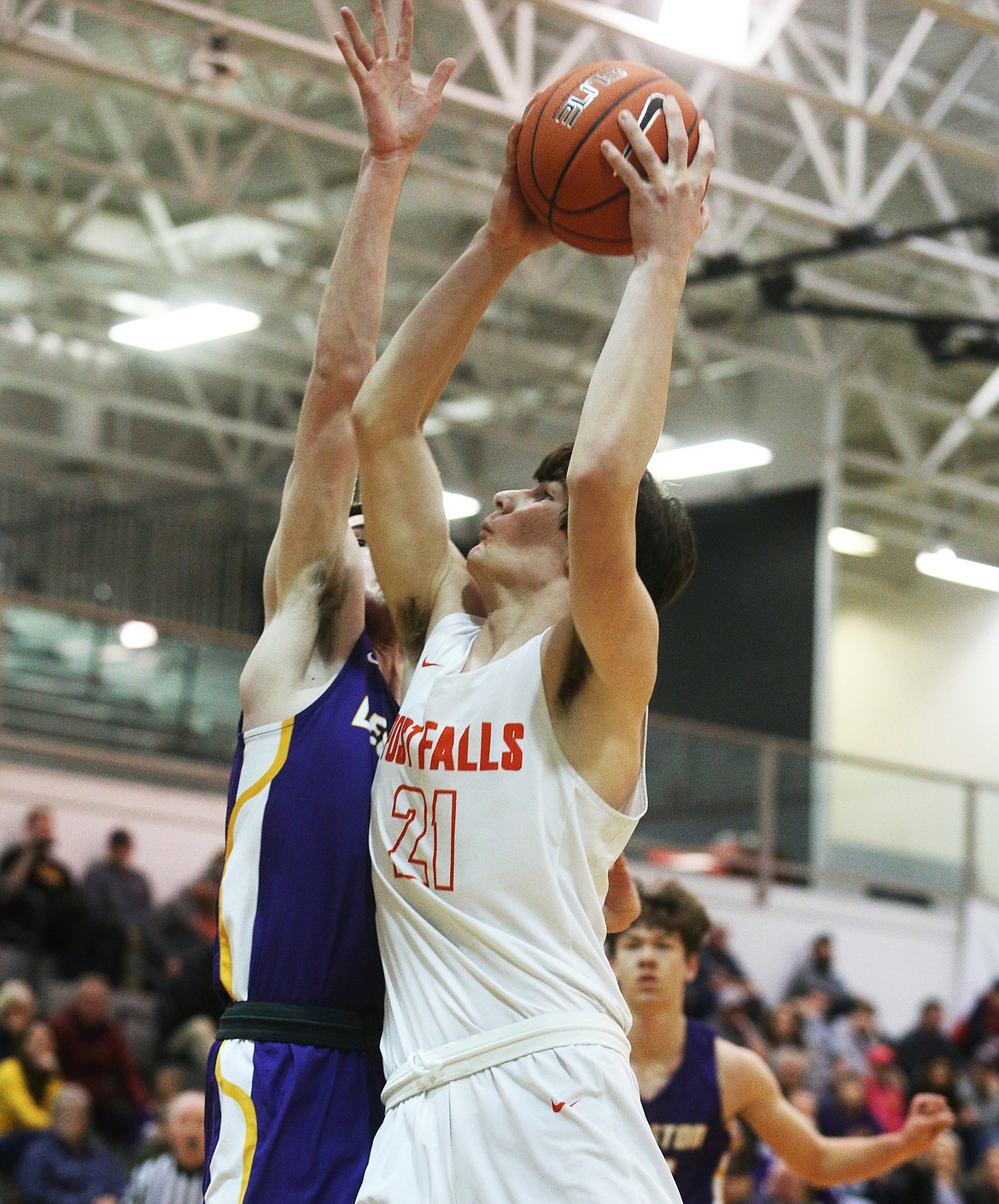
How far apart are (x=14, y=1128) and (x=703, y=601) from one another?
1309cm

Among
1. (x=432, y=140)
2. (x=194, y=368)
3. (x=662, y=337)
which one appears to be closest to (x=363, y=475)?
(x=662, y=337)

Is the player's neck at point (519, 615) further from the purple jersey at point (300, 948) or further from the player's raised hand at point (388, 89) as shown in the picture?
the player's raised hand at point (388, 89)

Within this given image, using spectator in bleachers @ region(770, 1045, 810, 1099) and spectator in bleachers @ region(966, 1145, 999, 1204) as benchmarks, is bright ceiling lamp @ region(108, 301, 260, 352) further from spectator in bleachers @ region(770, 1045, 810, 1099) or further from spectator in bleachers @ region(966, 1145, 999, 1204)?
spectator in bleachers @ region(966, 1145, 999, 1204)

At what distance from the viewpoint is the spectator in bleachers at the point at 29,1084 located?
9.11 meters

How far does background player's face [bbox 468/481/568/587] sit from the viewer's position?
2.93 m

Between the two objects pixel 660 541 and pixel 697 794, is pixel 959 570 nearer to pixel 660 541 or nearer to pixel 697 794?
pixel 697 794

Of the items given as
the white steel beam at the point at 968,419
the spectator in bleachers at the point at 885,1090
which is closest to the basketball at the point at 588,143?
the spectator in bleachers at the point at 885,1090

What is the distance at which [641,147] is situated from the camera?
112 inches

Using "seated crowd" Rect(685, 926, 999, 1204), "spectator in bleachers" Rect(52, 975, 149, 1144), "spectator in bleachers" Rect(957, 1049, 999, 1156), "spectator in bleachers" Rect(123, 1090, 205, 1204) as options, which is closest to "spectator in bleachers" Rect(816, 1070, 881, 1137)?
"seated crowd" Rect(685, 926, 999, 1204)

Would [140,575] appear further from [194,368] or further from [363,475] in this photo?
[363,475]

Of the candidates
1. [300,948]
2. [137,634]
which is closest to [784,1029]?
[137,634]

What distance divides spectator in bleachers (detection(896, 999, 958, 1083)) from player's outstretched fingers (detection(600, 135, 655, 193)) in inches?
474

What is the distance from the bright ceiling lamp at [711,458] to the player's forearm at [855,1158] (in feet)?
48.7

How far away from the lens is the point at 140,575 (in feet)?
67.2
